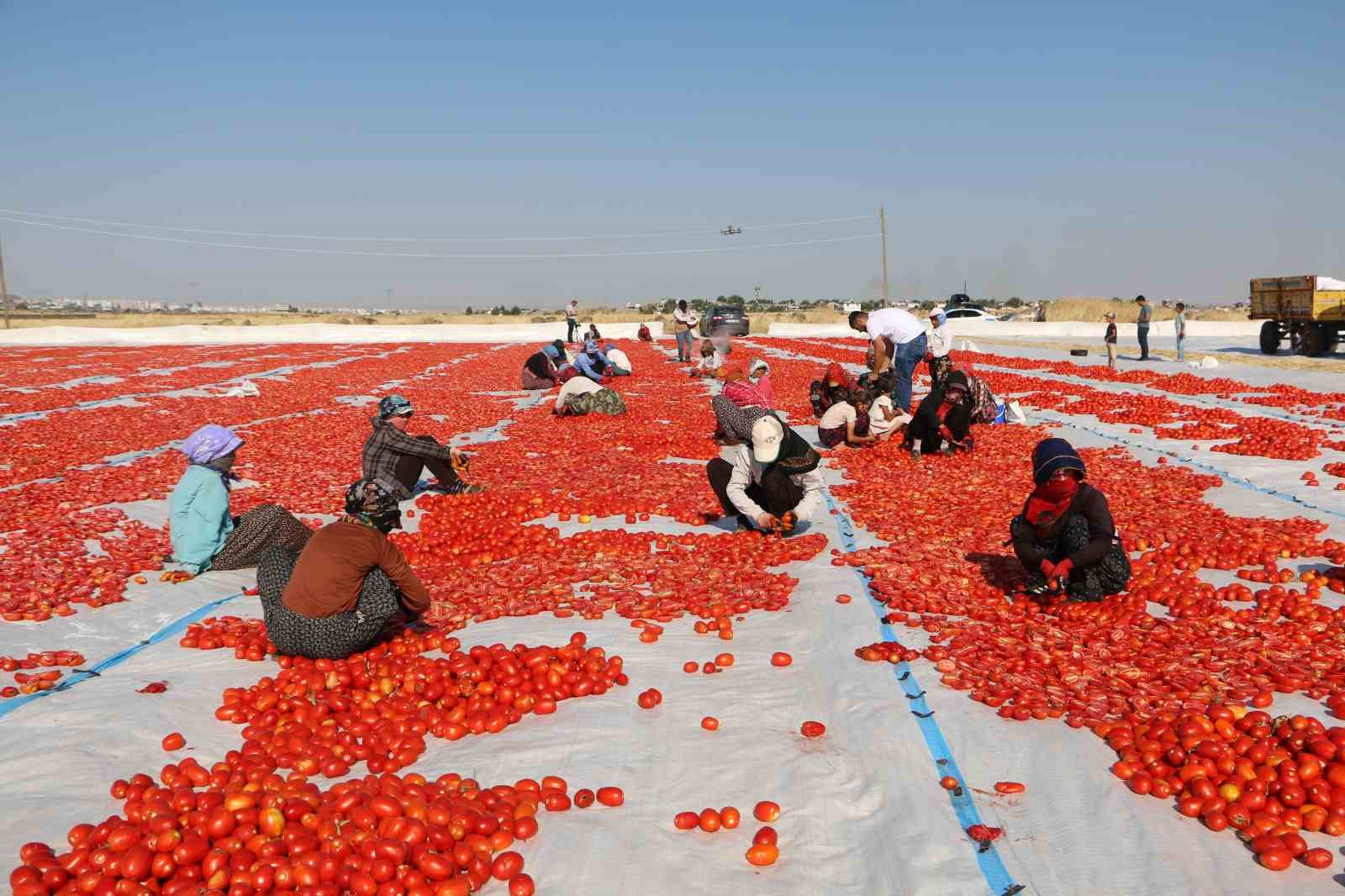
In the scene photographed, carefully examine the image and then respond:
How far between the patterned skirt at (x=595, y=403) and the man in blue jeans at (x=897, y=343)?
19.1ft

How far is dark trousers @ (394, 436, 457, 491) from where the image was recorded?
37.4 feet

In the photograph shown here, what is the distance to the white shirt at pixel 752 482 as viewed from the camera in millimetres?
9086

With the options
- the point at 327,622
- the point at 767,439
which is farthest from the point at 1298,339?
the point at 327,622

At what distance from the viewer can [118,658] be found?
6434mm

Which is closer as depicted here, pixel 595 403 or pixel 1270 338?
pixel 595 403

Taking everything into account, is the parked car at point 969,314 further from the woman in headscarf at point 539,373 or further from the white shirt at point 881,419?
the white shirt at point 881,419

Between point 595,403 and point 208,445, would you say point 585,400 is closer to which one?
point 595,403

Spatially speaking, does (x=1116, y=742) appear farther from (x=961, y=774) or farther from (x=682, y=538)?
(x=682, y=538)

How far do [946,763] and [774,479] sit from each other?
473cm

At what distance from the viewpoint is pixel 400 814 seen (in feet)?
13.2

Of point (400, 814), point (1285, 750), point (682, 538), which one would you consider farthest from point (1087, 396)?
point (400, 814)

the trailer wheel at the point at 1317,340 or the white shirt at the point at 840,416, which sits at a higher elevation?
the trailer wheel at the point at 1317,340

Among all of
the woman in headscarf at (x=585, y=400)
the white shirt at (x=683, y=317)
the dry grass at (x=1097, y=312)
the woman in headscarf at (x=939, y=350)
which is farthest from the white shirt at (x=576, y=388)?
the dry grass at (x=1097, y=312)

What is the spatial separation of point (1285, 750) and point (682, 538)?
19.0ft
